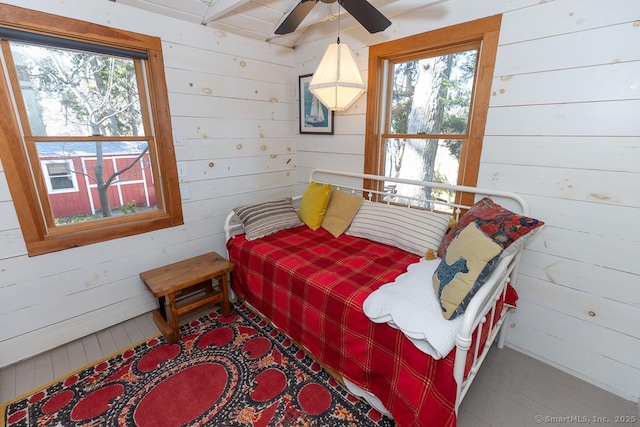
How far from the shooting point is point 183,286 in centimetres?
200

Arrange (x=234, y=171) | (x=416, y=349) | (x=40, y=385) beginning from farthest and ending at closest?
(x=234, y=171), (x=40, y=385), (x=416, y=349)

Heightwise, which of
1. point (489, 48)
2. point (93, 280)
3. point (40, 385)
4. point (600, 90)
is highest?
point (489, 48)

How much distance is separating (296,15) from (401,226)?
149cm

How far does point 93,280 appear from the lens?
2.05 metres

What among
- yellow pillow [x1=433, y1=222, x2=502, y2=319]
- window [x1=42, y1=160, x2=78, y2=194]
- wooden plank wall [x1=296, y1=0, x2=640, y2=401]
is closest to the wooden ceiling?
wooden plank wall [x1=296, y1=0, x2=640, y2=401]

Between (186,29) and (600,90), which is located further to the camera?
(186,29)

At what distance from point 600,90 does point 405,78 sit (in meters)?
1.18

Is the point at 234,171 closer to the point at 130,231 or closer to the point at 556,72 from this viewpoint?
the point at 130,231

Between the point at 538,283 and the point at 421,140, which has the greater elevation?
the point at 421,140

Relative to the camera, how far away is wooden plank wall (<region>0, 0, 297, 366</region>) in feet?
5.92

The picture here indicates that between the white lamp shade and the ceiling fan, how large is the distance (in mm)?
249

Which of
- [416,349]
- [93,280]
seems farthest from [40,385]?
[416,349]

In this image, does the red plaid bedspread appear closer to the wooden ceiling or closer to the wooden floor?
the wooden floor

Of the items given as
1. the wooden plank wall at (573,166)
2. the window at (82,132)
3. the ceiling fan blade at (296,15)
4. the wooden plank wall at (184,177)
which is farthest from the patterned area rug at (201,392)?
the ceiling fan blade at (296,15)
